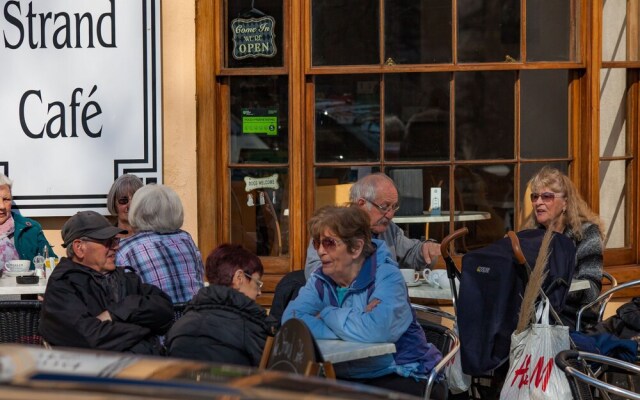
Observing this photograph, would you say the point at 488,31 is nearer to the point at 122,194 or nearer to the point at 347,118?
the point at 347,118

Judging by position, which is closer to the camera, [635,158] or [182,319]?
[182,319]

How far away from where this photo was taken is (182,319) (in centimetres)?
476

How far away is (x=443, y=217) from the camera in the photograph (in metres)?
7.29

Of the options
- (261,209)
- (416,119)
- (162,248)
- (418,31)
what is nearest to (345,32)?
(418,31)

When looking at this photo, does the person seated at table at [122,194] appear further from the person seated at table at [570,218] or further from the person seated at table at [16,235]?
the person seated at table at [570,218]

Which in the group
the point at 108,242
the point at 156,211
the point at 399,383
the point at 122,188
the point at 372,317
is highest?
the point at 122,188

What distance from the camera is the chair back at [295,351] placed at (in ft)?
12.3

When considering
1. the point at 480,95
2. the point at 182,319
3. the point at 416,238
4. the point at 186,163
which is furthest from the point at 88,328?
the point at 480,95

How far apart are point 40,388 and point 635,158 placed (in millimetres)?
5866

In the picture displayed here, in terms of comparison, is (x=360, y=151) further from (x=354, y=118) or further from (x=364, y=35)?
(x=364, y=35)

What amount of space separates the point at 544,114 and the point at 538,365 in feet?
8.64

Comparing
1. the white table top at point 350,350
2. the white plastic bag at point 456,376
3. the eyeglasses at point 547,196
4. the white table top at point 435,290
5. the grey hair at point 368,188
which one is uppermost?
the grey hair at point 368,188

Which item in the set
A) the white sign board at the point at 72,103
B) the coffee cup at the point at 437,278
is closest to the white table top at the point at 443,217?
the coffee cup at the point at 437,278

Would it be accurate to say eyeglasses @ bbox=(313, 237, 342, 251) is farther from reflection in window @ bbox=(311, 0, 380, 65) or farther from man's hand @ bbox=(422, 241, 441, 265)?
reflection in window @ bbox=(311, 0, 380, 65)
